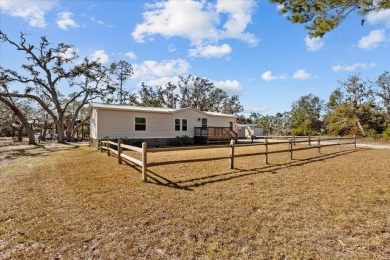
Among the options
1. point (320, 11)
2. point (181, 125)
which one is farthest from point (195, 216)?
point (181, 125)

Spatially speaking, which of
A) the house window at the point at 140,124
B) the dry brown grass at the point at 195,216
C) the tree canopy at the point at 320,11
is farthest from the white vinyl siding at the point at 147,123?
the tree canopy at the point at 320,11

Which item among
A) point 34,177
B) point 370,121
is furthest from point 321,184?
point 370,121

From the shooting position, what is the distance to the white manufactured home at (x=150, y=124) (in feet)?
60.4

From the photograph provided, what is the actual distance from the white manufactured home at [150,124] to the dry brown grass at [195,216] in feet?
35.8

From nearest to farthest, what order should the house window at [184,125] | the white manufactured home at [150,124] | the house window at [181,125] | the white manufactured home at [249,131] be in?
the white manufactured home at [150,124] → the house window at [181,125] → the house window at [184,125] → the white manufactured home at [249,131]

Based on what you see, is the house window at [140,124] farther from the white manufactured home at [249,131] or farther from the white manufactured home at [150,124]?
the white manufactured home at [249,131]

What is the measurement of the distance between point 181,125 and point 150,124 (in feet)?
11.2

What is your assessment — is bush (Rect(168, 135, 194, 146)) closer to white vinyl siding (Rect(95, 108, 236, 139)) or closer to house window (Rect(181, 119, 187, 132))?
white vinyl siding (Rect(95, 108, 236, 139))

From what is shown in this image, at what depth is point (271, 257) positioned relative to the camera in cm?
301

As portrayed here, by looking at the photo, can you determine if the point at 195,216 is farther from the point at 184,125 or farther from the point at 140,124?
the point at 184,125

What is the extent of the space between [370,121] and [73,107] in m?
46.1

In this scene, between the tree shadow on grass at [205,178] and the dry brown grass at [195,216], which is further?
the tree shadow on grass at [205,178]

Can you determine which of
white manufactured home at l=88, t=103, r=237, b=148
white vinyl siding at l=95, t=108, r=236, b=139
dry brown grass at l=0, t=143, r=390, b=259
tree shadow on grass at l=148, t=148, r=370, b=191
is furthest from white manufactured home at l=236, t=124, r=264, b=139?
dry brown grass at l=0, t=143, r=390, b=259

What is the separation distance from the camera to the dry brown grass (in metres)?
3.19
